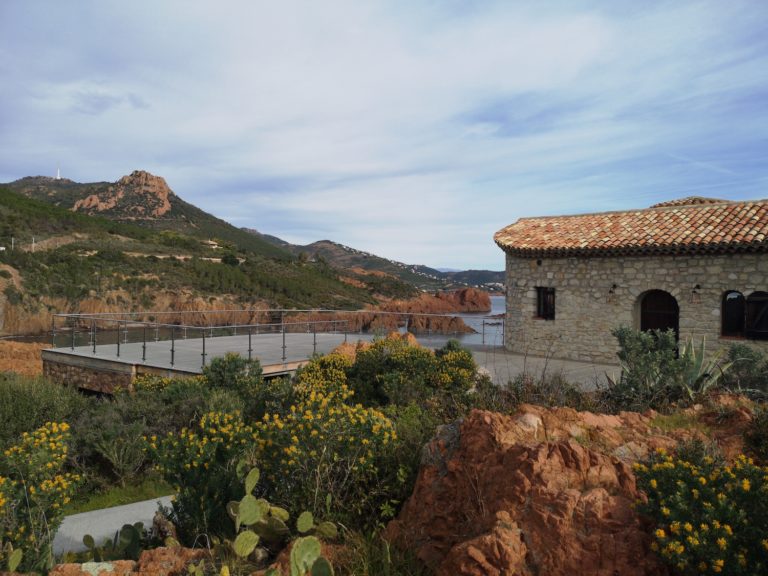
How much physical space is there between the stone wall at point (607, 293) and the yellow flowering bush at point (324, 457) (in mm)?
8808

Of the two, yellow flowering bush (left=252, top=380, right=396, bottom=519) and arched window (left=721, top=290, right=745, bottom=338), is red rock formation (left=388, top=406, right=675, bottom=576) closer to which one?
yellow flowering bush (left=252, top=380, right=396, bottom=519)

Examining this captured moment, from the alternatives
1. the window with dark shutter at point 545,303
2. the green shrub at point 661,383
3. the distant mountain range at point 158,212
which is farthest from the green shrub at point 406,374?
the distant mountain range at point 158,212

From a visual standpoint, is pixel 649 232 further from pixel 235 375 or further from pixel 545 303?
pixel 235 375

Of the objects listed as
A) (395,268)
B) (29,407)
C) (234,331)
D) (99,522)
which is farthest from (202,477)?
(395,268)

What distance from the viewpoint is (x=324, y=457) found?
12.8 feet

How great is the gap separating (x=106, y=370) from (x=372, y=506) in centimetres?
1152

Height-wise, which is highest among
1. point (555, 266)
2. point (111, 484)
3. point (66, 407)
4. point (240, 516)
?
point (555, 266)

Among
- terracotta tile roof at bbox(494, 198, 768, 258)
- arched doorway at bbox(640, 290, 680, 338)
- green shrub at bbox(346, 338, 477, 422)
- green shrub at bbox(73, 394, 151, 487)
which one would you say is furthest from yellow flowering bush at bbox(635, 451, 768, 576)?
arched doorway at bbox(640, 290, 680, 338)

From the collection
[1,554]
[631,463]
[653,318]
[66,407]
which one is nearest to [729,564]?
[631,463]

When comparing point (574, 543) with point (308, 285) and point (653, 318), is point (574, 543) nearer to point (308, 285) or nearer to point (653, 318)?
point (653, 318)

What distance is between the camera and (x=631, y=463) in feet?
11.3

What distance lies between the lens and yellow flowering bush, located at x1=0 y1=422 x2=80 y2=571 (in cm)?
364

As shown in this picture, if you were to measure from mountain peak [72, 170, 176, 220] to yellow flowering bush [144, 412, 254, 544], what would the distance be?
74336mm

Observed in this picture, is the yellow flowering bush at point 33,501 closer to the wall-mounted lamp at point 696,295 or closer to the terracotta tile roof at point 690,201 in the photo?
the wall-mounted lamp at point 696,295
